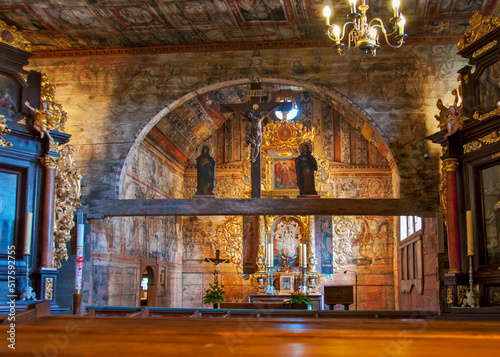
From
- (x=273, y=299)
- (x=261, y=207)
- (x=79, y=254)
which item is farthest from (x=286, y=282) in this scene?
(x=79, y=254)

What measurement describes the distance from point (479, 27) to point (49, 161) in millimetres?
8805

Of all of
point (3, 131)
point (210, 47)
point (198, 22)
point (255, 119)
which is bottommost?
point (3, 131)

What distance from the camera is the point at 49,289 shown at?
1029cm

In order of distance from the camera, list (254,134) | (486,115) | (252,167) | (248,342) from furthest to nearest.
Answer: (254,134)
(252,167)
(486,115)
(248,342)

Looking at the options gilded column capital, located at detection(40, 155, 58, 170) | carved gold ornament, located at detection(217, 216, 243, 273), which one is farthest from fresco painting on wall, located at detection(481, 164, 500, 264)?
carved gold ornament, located at detection(217, 216, 243, 273)

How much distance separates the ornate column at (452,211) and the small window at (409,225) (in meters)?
4.40

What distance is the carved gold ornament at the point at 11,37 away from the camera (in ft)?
34.8

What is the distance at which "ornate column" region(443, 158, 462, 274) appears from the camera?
1033 centimetres

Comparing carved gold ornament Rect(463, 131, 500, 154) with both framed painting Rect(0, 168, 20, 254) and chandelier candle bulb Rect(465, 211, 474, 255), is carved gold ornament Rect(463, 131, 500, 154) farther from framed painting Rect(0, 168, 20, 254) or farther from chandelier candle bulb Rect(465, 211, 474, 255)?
framed painting Rect(0, 168, 20, 254)

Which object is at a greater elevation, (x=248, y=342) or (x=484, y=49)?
(x=484, y=49)

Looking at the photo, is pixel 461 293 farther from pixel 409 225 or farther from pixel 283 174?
pixel 283 174

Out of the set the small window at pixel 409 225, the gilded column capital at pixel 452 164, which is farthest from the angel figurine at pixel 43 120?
the small window at pixel 409 225

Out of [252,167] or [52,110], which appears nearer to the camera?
[52,110]

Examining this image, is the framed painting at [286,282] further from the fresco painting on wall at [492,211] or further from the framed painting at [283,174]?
the fresco painting on wall at [492,211]
